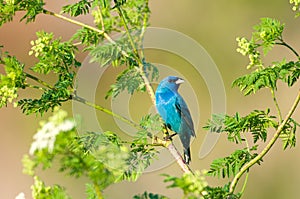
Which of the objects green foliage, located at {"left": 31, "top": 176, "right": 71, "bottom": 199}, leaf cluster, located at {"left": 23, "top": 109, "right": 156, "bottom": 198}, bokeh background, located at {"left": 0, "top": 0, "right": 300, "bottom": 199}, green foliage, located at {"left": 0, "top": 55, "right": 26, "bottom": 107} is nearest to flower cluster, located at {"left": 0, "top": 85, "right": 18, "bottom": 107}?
green foliage, located at {"left": 0, "top": 55, "right": 26, "bottom": 107}

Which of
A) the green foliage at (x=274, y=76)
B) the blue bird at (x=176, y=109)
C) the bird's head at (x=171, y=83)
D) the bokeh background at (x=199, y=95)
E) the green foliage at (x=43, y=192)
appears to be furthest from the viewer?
the bokeh background at (x=199, y=95)

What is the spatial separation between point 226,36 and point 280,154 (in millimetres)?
990

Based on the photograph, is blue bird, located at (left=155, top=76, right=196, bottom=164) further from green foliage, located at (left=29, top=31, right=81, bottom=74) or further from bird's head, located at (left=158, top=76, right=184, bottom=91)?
green foliage, located at (left=29, top=31, right=81, bottom=74)

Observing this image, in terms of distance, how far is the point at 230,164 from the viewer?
921mm

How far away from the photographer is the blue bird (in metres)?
1.55

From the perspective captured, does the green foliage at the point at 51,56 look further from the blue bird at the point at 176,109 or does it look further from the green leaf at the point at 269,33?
the blue bird at the point at 176,109

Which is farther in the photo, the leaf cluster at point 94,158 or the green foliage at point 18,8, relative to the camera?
the green foliage at point 18,8

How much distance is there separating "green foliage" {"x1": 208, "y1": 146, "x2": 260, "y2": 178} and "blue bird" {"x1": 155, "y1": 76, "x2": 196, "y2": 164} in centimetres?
53

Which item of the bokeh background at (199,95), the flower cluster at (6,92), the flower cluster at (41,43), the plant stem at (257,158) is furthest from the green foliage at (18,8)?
the bokeh background at (199,95)

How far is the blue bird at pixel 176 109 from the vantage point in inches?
61.0

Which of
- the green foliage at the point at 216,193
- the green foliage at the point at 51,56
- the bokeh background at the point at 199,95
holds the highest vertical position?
the bokeh background at the point at 199,95

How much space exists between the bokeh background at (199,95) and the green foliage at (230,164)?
7.27 ft

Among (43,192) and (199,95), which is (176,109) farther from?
(199,95)

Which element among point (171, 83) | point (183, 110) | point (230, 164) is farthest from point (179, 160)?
point (171, 83)
